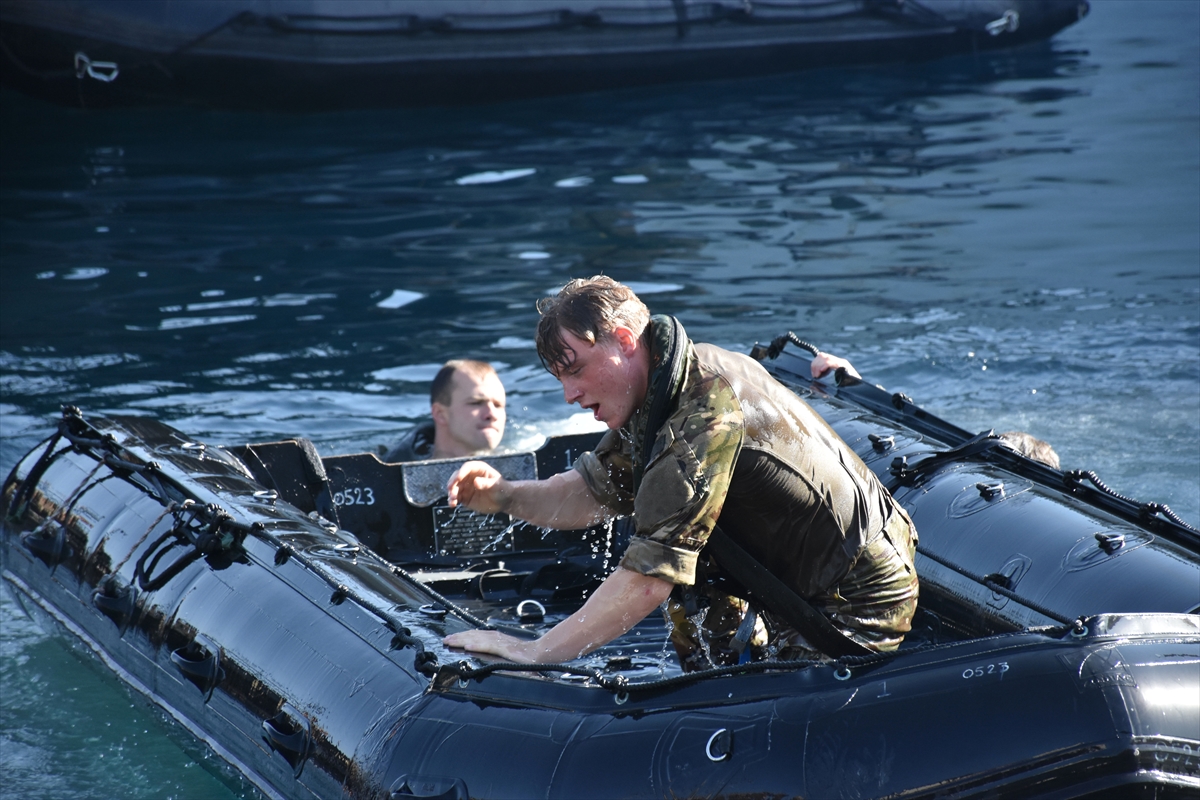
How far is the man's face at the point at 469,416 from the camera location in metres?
6.20

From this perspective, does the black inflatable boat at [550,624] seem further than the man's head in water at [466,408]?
No

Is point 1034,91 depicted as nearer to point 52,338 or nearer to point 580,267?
point 580,267

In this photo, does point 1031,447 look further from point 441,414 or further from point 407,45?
point 407,45

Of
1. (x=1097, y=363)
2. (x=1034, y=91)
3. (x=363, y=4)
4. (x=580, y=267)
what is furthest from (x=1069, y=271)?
(x=363, y=4)

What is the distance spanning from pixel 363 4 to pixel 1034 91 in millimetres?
7707

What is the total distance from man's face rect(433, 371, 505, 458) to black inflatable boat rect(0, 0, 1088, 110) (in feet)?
25.4

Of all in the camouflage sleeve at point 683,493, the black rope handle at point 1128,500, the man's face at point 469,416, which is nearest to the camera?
the camouflage sleeve at point 683,493

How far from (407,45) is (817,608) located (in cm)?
1109

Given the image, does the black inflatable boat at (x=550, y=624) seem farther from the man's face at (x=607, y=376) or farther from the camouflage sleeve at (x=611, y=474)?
the man's face at (x=607, y=376)

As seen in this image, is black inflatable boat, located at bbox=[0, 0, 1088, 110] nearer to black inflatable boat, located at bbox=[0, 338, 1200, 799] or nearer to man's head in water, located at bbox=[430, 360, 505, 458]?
man's head in water, located at bbox=[430, 360, 505, 458]

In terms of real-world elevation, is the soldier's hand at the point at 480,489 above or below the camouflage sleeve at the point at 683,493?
below

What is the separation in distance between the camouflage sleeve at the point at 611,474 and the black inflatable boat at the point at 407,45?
10.3 m

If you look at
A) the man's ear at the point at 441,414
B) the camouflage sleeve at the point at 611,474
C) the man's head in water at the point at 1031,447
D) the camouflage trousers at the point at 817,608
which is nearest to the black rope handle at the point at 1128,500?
the man's head in water at the point at 1031,447

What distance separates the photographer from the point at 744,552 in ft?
10.6
